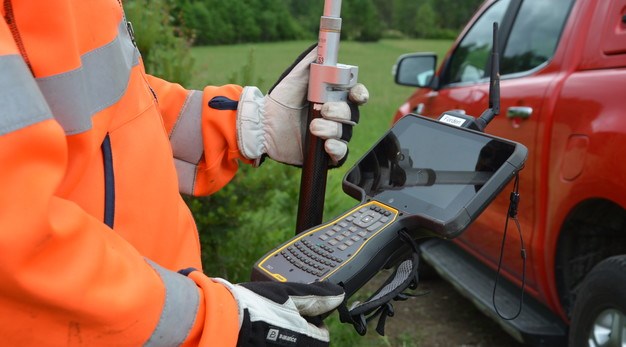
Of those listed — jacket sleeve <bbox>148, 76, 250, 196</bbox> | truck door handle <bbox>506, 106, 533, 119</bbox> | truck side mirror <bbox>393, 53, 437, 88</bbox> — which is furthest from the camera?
truck side mirror <bbox>393, 53, 437, 88</bbox>

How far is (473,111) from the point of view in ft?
11.8

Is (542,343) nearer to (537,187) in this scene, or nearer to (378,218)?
(537,187)

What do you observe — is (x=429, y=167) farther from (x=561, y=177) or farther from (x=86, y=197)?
(x=561, y=177)

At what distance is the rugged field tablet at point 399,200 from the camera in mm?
1594

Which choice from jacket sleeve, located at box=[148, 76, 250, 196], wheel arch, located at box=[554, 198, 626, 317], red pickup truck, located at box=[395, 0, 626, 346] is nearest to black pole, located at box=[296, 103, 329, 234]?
jacket sleeve, located at box=[148, 76, 250, 196]

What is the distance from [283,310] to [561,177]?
1.83 meters

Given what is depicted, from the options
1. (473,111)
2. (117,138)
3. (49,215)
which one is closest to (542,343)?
(473,111)

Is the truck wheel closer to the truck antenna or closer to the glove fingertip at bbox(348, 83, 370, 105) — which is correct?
the truck antenna

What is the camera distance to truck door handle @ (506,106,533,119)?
10.2 feet

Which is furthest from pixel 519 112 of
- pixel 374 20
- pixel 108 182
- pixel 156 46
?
pixel 374 20

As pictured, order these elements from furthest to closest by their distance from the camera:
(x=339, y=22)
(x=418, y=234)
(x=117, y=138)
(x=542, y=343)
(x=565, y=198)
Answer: (x=542, y=343) → (x=565, y=198) → (x=339, y=22) → (x=418, y=234) → (x=117, y=138)

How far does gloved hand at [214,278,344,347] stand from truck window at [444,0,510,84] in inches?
107

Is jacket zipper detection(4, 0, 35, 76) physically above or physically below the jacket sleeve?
above

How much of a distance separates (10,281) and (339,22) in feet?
3.71
